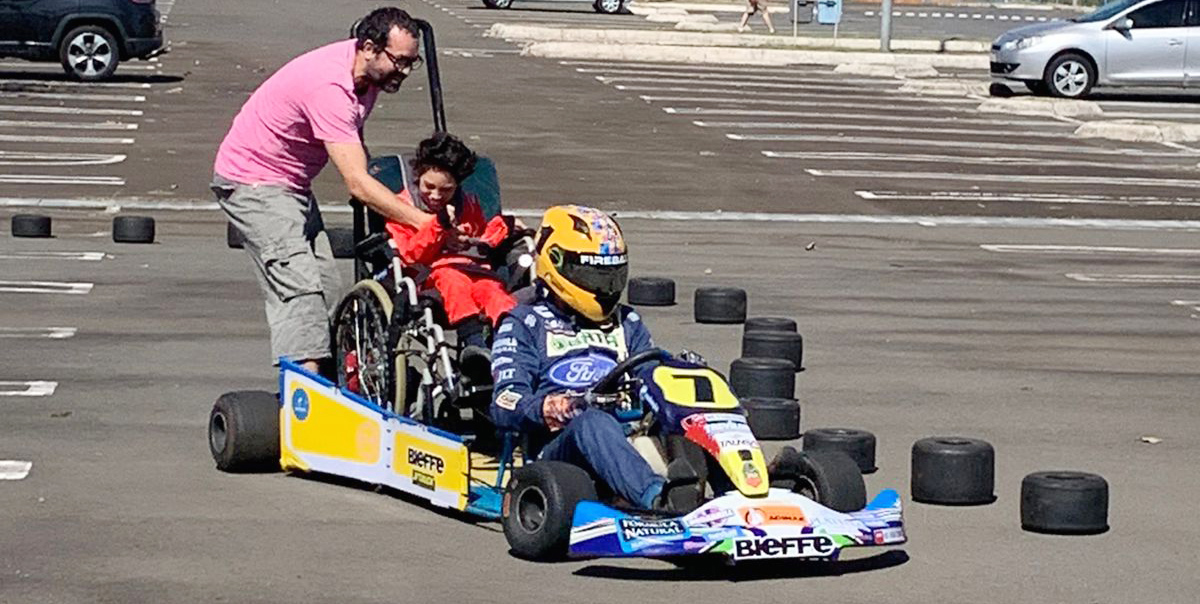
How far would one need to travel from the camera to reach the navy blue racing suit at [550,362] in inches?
292

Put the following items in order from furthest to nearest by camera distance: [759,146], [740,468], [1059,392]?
[759,146], [1059,392], [740,468]

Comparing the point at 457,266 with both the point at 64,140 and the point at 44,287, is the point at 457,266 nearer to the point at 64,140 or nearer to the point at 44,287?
the point at 44,287

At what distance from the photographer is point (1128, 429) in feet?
33.1

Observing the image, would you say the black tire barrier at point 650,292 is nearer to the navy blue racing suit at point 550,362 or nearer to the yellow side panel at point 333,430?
the yellow side panel at point 333,430

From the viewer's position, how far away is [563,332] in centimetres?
777

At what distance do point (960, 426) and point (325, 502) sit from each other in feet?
10.6

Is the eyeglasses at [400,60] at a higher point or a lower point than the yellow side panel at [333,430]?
higher

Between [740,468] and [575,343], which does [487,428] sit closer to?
[575,343]

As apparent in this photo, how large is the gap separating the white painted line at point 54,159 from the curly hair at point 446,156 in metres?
13.6

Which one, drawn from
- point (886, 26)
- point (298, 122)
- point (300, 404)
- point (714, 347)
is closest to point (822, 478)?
point (300, 404)

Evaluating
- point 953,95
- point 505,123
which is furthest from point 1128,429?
point 953,95

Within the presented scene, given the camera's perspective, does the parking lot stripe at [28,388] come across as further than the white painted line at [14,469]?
Yes

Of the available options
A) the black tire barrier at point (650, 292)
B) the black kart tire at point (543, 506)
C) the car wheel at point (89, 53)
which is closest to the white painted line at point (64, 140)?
the car wheel at point (89, 53)

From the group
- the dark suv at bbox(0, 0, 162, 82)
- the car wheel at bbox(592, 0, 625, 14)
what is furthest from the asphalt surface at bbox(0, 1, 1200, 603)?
the car wheel at bbox(592, 0, 625, 14)
